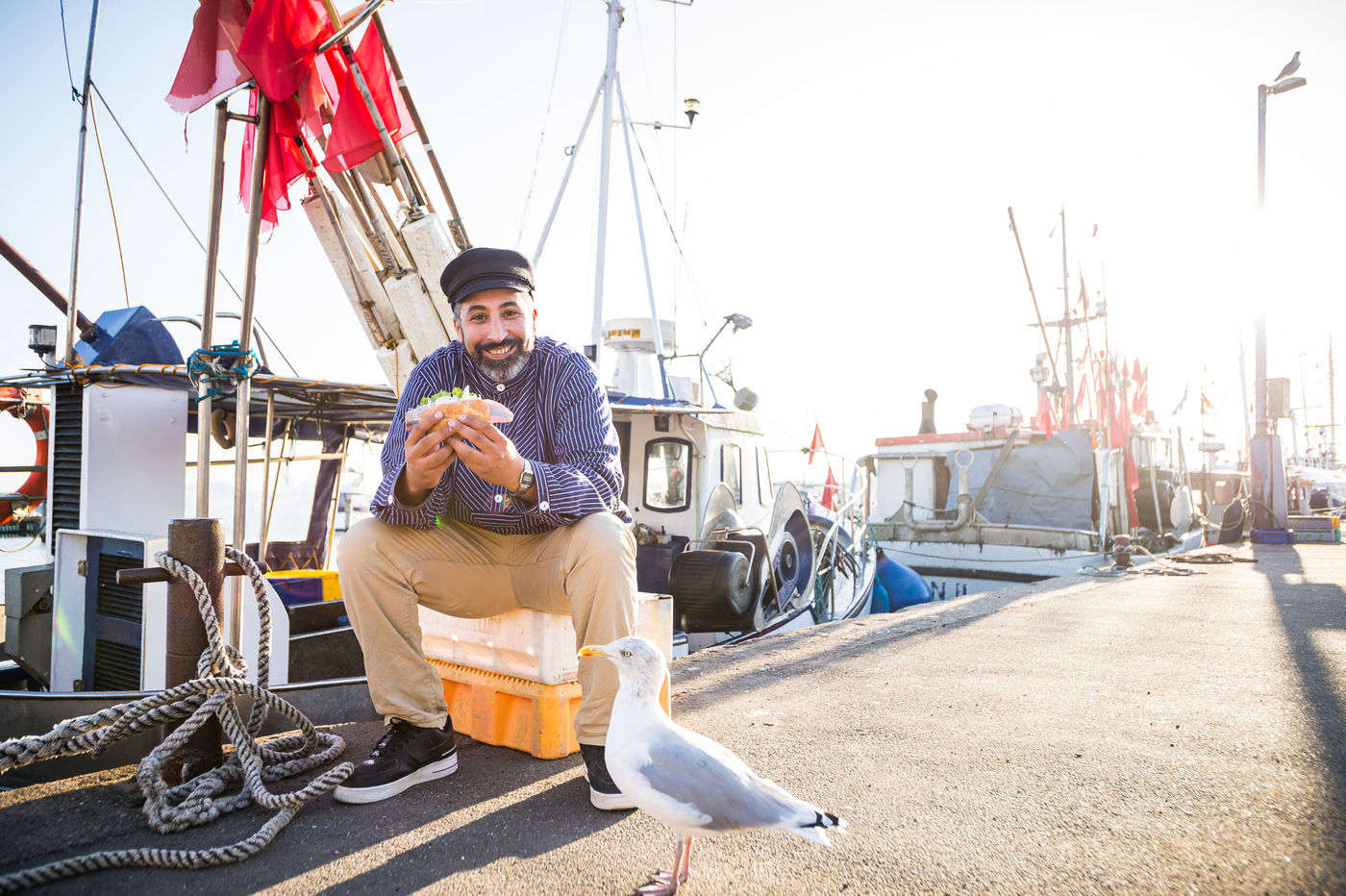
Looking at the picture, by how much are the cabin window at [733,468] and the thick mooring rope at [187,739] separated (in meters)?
5.62

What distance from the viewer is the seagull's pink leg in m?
1.59

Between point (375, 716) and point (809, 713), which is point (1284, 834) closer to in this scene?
point (809, 713)

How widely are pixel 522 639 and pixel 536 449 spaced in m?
0.70

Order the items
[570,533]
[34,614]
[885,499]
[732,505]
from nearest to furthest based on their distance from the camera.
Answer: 1. [570,533]
2. [34,614]
3. [732,505]
4. [885,499]

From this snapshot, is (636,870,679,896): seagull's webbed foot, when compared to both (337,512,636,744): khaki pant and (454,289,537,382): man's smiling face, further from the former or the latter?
(454,289,537,382): man's smiling face

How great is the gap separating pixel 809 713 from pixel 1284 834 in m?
1.60

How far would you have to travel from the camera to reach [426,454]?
209 centimetres

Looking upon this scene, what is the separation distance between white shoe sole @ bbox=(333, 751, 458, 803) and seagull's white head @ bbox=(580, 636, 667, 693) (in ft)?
2.77

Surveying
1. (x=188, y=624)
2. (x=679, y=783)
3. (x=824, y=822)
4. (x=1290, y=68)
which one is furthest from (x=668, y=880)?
(x=1290, y=68)

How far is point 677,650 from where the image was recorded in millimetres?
5965

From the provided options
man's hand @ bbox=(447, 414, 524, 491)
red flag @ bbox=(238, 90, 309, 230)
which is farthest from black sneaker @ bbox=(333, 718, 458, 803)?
red flag @ bbox=(238, 90, 309, 230)

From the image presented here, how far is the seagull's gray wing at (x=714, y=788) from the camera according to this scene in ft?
5.12

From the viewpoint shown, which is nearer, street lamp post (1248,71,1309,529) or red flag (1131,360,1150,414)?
street lamp post (1248,71,1309,529)

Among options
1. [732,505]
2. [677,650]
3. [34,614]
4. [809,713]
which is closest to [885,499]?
[732,505]
